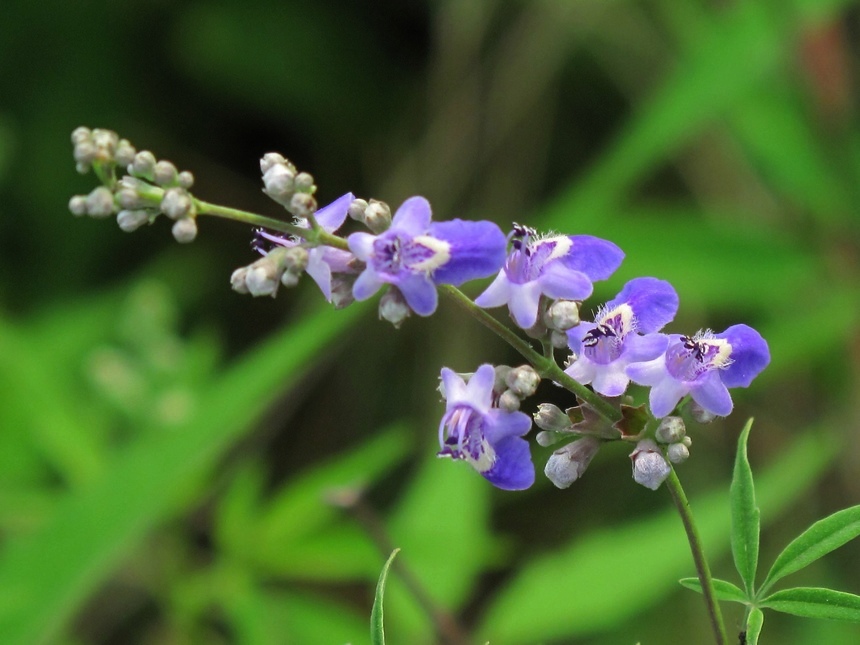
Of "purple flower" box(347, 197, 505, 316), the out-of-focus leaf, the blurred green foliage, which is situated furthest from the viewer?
the blurred green foliage

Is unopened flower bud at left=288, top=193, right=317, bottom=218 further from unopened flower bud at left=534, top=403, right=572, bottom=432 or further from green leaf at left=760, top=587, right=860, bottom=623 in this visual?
green leaf at left=760, top=587, right=860, bottom=623

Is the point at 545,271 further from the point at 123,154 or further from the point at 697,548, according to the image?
the point at 123,154

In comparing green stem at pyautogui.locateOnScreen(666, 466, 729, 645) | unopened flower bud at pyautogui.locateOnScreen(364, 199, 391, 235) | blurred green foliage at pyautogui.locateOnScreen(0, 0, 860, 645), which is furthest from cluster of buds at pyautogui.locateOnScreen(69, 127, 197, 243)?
blurred green foliage at pyautogui.locateOnScreen(0, 0, 860, 645)

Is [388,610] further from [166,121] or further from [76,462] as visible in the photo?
[166,121]

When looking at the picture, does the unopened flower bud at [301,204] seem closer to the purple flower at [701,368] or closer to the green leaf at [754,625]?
the purple flower at [701,368]

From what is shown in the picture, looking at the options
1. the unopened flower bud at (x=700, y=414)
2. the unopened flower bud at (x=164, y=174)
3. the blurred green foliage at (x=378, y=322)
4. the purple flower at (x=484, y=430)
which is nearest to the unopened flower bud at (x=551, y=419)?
the purple flower at (x=484, y=430)

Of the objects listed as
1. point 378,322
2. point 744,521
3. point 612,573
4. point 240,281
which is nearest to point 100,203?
point 240,281
